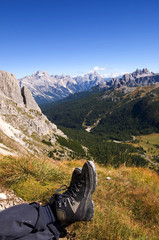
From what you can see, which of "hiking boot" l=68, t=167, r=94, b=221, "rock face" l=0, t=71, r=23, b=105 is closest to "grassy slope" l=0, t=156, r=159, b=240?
"hiking boot" l=68, t=167, r=94, b=221

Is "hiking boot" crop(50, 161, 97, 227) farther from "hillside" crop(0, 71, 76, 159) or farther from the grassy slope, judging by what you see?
"hillside" crop(0, 71, 76, 159)

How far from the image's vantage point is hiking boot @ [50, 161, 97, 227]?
10.9 feet

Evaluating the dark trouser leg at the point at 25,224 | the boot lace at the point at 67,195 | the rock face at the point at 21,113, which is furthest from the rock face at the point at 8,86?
the dark trouser leg at the point at 25,224

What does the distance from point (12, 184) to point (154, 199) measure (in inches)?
186

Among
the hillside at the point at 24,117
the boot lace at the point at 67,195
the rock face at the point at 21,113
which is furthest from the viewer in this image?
the rock face at the point at 21,113

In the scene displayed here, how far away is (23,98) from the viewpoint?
13588cm

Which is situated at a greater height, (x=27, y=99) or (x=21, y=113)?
(x=27, y=99)

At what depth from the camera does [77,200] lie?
366 centimetres

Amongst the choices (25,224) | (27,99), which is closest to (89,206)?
(25,224)

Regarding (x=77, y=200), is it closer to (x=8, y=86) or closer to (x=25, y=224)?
(x=25, y=224)

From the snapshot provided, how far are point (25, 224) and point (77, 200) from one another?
1.35 metres

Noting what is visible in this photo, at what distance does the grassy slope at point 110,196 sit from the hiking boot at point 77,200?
0.26 metres

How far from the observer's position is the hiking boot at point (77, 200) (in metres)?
3.32

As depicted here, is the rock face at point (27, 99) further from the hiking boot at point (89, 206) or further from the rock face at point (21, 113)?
the hiking boot at point (89, 206)
